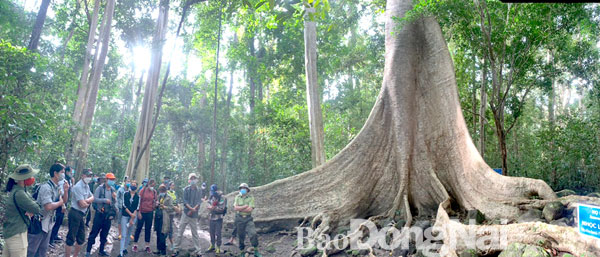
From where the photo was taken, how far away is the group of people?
14.6ft

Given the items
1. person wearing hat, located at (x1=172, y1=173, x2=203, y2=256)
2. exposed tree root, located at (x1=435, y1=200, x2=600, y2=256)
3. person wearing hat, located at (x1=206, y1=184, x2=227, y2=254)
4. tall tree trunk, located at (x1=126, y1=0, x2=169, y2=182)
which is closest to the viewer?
exposed tree root, located at (x1=435, y1=200, x2=600, y2=256)

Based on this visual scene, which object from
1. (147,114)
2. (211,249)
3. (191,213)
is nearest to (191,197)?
(191,213)

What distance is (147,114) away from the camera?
45.3ft

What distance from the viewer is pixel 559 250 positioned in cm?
411

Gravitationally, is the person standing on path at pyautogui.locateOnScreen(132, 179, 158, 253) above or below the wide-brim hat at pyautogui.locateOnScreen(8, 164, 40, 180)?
below

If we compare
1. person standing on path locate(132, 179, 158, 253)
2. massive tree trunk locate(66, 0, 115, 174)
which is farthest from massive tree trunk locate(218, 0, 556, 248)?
massive tree trunk locate(66, 0, 115, 174)

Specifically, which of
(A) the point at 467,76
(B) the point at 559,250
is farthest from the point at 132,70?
(B) the point at 559,250

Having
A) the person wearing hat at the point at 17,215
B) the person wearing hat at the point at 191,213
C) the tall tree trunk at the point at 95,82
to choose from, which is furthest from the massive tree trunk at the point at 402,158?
the tall tree trunk at the point at 95,82

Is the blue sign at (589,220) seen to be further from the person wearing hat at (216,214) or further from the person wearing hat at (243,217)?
the person wearing hat at (216,214)

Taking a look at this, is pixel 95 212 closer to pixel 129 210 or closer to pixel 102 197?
pixel 102 197

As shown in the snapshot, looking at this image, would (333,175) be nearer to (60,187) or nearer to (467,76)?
(60,187)

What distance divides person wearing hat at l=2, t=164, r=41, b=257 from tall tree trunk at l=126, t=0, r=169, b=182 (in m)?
8.57

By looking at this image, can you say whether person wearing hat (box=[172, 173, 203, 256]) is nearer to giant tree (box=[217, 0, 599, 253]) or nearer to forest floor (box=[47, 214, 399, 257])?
forest floor (box=[47, 214, 399, 257])

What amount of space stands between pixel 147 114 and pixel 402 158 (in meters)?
9.58
